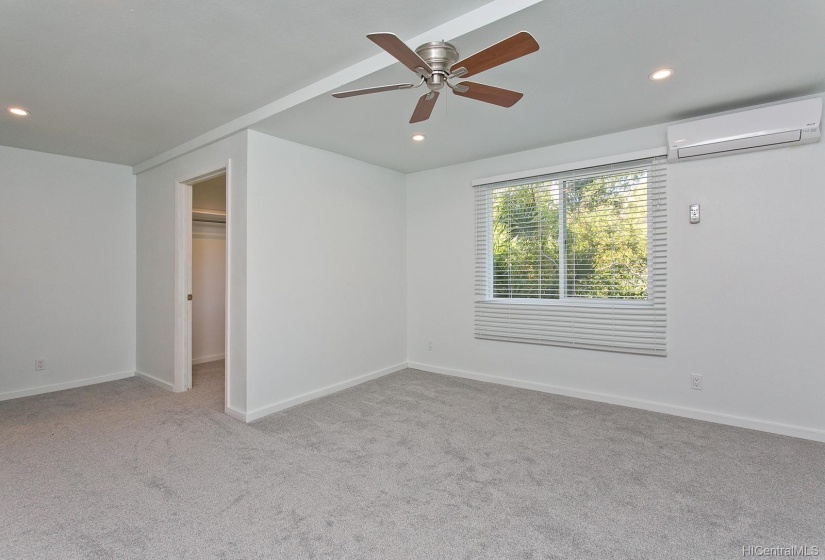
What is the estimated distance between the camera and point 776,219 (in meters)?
2.96

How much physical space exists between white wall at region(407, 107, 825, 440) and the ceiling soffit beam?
219 cm

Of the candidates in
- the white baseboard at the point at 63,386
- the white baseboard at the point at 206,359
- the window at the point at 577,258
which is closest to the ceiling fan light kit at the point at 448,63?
the window at the point at 577,258

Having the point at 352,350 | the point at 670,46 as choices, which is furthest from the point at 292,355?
the point at 670,46

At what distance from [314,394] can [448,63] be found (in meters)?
3.01

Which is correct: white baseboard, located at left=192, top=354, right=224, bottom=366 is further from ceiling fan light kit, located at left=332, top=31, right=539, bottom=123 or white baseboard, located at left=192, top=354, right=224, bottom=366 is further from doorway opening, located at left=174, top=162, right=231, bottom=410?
ceiling fan light kit, located at left=332, top=31, right=539, bottom=123

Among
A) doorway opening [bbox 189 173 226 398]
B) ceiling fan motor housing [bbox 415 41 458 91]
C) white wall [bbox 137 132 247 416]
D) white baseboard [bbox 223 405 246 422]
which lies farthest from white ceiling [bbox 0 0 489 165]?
white baseboard [bbox 223 405 246 422]

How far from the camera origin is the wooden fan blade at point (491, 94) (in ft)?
6.55

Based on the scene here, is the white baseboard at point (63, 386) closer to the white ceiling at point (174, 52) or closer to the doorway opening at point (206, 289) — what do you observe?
the doorway opening at point (206, 289)

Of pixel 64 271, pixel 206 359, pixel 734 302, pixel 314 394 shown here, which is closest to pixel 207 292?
pixel 206 359

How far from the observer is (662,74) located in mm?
2512

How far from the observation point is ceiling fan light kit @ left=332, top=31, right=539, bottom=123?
1.60m

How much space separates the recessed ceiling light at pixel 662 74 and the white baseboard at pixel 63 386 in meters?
5.75

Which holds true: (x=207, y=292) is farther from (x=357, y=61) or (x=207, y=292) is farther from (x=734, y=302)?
(x=734, y=302)

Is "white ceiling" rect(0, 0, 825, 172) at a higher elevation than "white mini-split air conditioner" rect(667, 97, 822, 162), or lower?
higher
